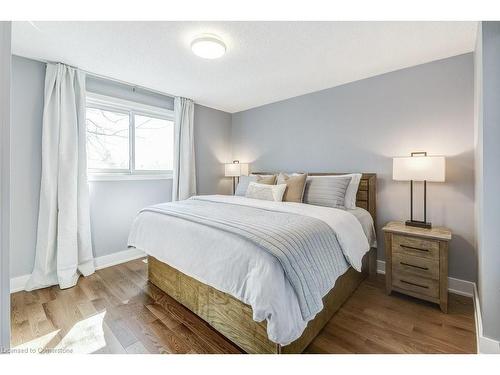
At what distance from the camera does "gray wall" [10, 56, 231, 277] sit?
7.14 ft

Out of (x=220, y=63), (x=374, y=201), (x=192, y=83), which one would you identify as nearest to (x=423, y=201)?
(x=374, y=201)

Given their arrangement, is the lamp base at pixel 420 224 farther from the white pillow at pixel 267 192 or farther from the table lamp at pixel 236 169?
the table lamp at pixel 236 169

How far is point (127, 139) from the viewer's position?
303 cm

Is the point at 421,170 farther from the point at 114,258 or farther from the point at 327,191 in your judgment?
the point at 114,258

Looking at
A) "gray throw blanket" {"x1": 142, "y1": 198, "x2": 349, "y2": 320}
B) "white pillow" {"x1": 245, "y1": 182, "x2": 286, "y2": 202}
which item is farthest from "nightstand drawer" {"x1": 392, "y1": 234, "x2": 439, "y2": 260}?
"white pillow" {"x1": 245, "y1": 182, "x2": 286, "y2": 202}

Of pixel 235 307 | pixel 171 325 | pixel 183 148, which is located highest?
pixel 183 148

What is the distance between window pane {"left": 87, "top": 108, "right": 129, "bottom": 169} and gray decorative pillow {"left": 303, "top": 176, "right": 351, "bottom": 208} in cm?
245

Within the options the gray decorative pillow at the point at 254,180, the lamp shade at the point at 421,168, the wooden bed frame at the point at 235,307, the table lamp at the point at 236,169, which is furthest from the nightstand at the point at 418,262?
the table lamp at the point at 236,169

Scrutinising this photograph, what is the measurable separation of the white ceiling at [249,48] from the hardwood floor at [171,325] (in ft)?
7.33

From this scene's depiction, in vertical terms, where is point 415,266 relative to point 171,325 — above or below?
above

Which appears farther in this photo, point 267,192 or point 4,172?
point 267,192

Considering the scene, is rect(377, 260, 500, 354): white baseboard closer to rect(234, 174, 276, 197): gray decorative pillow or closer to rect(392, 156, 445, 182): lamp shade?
rect(392, 156, 445, 182): lamp shade

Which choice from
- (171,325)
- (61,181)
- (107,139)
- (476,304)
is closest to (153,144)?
(107,139)

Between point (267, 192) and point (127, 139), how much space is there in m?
2.05
